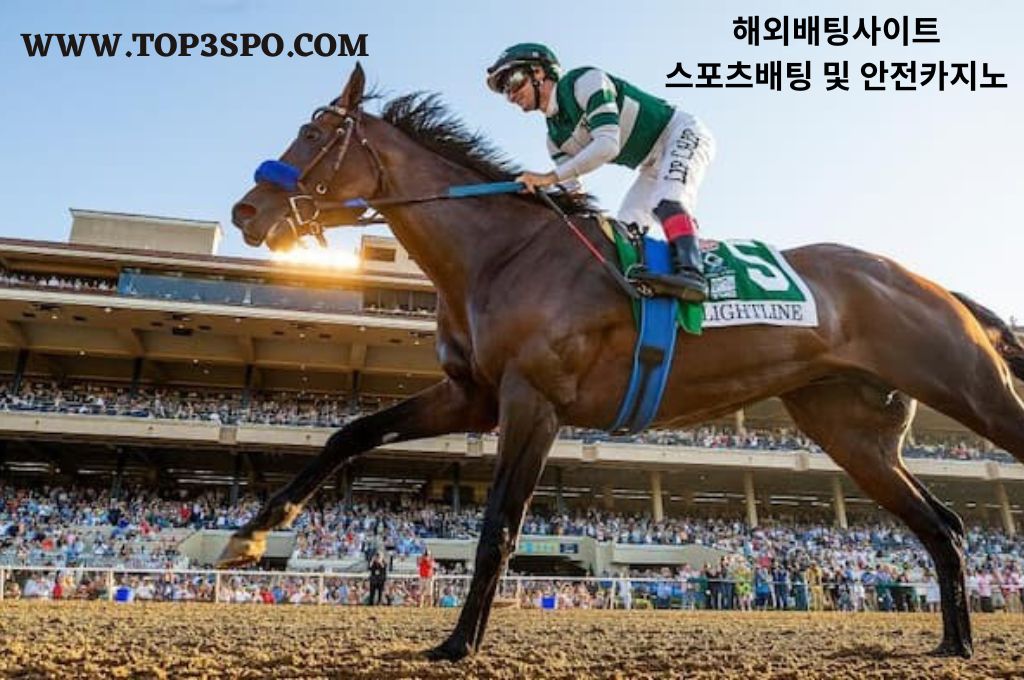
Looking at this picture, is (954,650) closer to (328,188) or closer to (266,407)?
(328,188)

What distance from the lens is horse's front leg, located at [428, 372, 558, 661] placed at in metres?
3.72

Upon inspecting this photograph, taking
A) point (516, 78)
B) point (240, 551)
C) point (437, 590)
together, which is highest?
point (516, 78)

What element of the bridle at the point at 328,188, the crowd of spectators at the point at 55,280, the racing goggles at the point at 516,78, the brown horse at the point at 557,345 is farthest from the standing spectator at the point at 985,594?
the crowd of spectators at the point at 55,280

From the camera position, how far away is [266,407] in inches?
1330

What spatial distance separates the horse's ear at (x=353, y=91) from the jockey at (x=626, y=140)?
764 mm

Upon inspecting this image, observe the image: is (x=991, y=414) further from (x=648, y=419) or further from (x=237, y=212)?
(x=237, y=212)

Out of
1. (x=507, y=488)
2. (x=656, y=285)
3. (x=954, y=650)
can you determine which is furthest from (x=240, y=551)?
(x=954, y=650)

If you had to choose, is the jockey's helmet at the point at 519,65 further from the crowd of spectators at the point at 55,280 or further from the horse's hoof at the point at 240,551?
the crowd of spectators at the point at 55,280

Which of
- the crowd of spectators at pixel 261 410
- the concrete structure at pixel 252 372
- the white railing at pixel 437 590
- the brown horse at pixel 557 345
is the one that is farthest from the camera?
the concrete structure at pixel 252 372

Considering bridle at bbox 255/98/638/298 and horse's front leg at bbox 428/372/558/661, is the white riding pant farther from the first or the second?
horse's front leg at bbox 428/372/558/661

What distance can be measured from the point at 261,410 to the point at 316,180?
3021 centimetres

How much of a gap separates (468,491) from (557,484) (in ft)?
14.7

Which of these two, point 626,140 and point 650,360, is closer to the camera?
point 650,360

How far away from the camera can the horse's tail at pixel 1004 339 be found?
511 cm
